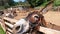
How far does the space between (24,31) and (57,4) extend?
13.7 m

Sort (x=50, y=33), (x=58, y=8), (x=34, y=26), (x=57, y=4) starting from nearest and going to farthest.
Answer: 1. (x=50, y=33)
2. (x=34, y=26)
3. (x=58, y=8)
4. (x=57, y=4)

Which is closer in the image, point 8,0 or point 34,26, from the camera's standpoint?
point 34,26

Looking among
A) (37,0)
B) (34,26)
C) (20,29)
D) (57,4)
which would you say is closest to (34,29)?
(34,26)

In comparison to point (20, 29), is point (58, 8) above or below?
below

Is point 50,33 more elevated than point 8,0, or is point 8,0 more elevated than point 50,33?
point 50,33

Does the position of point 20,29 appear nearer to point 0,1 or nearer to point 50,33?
point 50,33

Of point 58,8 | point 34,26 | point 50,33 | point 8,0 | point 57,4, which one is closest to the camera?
point 50,33

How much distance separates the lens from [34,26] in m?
3.55

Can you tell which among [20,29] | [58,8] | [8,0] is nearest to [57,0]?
[58,8]

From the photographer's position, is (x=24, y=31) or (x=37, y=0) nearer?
(x=24, y=31)

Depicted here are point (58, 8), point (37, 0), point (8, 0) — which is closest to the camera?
point (58, 8)

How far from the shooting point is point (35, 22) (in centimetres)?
358

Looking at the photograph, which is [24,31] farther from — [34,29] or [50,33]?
[50,33]

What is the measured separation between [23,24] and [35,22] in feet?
0.90
